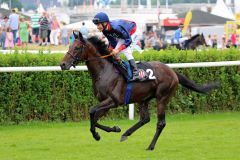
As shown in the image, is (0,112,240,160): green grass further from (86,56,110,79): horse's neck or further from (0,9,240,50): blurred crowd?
(0,9,240,50): blurred crowd

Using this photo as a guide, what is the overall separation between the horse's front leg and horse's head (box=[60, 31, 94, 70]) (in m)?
0.60

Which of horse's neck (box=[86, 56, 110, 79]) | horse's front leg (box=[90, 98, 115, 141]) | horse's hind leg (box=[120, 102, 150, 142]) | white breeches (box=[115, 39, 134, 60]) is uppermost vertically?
white breeches (box=[115, 39, 134, 60])

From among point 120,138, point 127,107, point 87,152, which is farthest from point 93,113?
point 127,107

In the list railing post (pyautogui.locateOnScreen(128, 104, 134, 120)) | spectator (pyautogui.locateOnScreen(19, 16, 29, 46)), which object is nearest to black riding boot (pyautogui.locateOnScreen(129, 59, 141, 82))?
railing post (pyautogui.locateOnScreen(128, 104, 134, 120))

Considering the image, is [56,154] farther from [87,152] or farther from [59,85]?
[59,85]

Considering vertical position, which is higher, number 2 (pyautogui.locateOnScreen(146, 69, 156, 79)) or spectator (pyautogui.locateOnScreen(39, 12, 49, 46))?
number 2 (pyautogui.locateOnScreen(146, 69, 156, 79))

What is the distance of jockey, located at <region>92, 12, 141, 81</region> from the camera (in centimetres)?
994

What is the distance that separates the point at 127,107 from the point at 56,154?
13.5 ft

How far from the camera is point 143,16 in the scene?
45906 mm

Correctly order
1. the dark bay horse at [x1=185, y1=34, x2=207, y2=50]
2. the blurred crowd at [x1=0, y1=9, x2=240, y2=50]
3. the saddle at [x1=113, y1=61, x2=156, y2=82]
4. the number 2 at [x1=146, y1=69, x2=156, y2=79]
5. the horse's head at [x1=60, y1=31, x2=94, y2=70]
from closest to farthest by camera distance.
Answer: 1. the horse's head at [x1=60, y1=31, x2=94, y2=70]
2. the saddle at [x1=113, y1=61, x2=156, y2=82]
3. the number 2 at [x1=146, y1=69, x2=156, y2=79]
4. the blurred crowd at [x1=0, y1=9, x2=240, y2=50]
5. the dark bay horse at [x1=185, y1=34, x2=207, y2=50]

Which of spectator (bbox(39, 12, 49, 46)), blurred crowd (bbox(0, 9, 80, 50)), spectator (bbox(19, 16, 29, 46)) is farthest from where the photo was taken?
spectator (bbox(39, 12, 49, 46))

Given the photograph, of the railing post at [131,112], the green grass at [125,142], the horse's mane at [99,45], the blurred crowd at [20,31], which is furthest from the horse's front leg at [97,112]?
the blurred crowd at [20,31]

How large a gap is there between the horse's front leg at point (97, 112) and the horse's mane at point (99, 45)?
2.22ft

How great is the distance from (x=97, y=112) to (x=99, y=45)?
0.96 m
